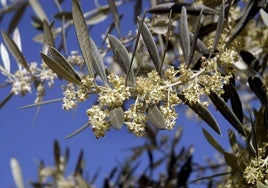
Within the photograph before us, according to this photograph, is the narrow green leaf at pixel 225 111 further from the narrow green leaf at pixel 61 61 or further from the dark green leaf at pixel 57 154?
the dark green leaf at pixel 57 154

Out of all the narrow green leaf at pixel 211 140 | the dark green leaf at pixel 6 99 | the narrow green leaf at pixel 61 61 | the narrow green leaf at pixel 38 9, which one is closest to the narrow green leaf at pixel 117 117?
the narrow green leaf at pixel 61 61

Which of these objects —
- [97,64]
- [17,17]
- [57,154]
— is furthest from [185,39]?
[57,154]

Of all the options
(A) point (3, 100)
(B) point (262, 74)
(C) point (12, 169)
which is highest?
(A) point (3, 100)

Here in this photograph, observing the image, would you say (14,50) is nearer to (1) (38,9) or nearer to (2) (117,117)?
(1) (38,9)

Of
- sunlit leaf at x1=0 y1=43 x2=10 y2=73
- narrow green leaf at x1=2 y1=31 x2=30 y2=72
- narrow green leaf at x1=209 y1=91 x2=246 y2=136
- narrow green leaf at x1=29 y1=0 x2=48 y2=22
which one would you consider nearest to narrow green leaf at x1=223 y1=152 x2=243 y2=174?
narrow green leaf at x1=209 y1=91 x2=246 y2=136

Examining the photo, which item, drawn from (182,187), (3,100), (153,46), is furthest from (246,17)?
(182,187)

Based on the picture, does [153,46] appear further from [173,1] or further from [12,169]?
[12,169]
